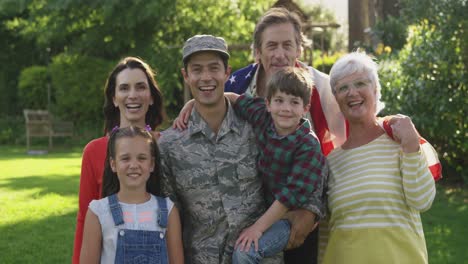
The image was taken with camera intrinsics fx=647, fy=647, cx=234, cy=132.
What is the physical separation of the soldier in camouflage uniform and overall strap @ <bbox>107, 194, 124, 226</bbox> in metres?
0.30

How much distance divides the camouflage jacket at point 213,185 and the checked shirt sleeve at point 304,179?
0.59ft

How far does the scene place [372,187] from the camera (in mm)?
3141

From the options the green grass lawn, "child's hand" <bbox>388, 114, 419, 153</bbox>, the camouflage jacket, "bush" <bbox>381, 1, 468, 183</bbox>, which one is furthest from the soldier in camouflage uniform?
"bush" <bbox>381, 1, 468, 183</bbox>

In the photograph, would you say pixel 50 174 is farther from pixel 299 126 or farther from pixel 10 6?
pixel 10 6

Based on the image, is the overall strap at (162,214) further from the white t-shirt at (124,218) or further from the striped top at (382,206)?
the striped top at (382,206)

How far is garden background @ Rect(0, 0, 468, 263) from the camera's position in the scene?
27.5ft

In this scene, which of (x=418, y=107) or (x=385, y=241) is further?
(x=418, y=107)

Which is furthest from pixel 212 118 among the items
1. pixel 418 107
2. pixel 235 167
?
pixel 418 107

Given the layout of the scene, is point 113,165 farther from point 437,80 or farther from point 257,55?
point 437,80

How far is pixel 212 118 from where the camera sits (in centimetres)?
337

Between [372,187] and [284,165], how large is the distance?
1.46 ft

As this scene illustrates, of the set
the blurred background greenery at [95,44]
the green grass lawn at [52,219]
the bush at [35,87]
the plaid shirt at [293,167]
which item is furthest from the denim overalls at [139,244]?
the bush at [35,87]

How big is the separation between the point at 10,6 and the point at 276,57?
22405mm

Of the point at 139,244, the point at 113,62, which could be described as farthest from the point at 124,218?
the point at 113,62
